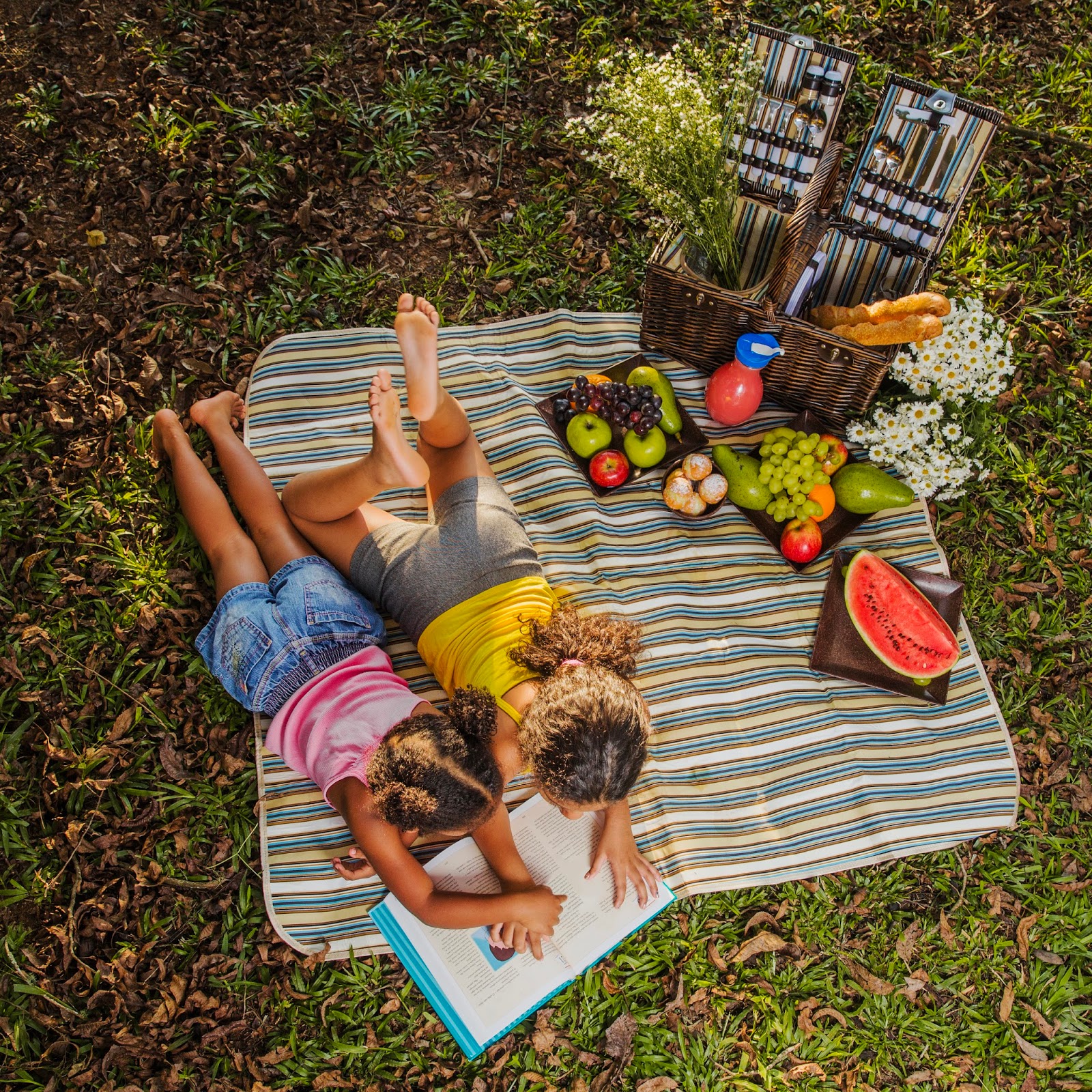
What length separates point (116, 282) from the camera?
163 inches

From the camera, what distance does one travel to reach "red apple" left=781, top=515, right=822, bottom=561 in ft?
12.3

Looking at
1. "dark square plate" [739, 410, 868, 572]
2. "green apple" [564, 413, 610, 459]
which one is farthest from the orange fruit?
"green apple" [564, 413, 610, 459]

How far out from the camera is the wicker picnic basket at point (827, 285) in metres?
3.41

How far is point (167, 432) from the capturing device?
12.3 ft

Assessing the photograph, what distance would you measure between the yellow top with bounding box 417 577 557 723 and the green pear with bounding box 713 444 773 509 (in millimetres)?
1135

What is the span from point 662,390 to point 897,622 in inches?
63.0

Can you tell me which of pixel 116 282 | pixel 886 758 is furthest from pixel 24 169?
pixel 886 758

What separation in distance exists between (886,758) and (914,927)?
76 centimetres

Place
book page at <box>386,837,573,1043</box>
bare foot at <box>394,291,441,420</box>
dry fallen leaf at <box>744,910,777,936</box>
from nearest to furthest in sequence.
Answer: bare foot at <box>394,291,441,420</box> < book page at <box>386,837,573,1043</box> < dry fallen leaf at <box>744,910,777,936</box>

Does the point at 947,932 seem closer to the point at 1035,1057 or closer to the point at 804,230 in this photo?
the point at 1035,1057

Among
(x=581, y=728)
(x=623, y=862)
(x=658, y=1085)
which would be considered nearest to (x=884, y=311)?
(x=581, y=728)

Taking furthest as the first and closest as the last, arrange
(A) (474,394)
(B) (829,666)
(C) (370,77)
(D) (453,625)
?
Result: 1. (C) (370,77)
2. (A) (474,394)
3. (B) (829,666)
4. (D) (453,625)

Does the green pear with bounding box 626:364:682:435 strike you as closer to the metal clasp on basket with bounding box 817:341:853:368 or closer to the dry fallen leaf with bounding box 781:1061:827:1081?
the metal clasp on basket with bounding box 817:341:853:368

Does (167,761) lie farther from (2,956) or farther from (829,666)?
(829,666)
